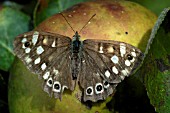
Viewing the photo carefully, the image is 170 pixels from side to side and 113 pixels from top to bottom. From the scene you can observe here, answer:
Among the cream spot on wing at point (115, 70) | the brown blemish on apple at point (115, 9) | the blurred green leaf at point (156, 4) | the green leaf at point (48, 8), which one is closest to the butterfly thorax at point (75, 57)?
the cream spot on wing at point (115, 70)

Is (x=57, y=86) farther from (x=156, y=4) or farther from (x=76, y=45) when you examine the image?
(x=156, y=4)

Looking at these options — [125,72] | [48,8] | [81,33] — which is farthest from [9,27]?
[125,72]

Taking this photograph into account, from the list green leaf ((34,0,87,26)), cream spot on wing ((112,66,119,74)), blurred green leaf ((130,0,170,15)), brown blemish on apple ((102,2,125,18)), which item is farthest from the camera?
blurred green leaf ((130,0,170,15))

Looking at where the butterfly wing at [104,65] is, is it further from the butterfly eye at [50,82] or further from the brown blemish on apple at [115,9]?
the brown blemish on apple at [115,9]

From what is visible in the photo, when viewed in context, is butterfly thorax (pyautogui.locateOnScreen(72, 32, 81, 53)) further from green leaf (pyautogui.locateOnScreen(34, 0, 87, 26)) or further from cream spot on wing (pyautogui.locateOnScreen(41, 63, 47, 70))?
green leaf (pyautogui.locateOnScreen(34, 0, 87, 26))

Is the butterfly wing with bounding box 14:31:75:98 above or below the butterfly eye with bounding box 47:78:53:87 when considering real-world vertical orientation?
above

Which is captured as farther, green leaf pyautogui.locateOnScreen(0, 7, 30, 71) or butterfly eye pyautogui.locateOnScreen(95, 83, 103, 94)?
green leaf pyautogui.locateOnScreen(0, 7, 30, 71)

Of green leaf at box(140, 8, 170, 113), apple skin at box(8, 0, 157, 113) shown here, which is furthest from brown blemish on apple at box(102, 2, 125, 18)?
green leaf at box(140, 8, 170, 113)

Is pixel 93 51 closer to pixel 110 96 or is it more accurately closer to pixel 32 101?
pixel 110 96
